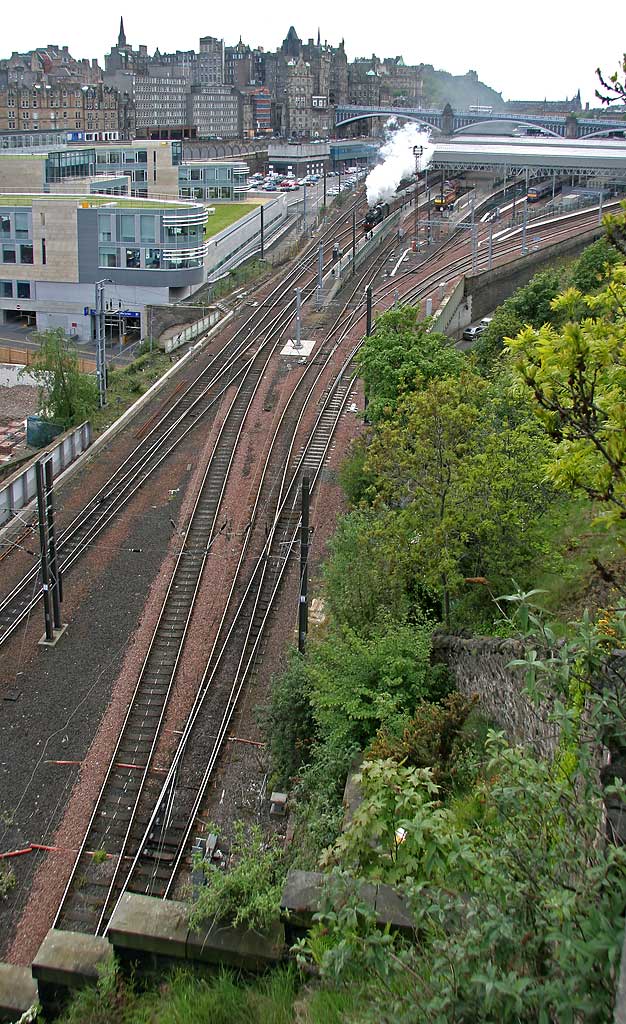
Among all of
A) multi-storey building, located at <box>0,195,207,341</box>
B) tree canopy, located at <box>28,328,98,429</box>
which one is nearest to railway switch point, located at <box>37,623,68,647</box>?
tree canopy, located at <box>28,328,98,429</box>

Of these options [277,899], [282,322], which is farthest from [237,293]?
[277,899]

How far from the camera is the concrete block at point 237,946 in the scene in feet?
29.9

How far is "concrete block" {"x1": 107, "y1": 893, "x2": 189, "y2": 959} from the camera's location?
9.52 m

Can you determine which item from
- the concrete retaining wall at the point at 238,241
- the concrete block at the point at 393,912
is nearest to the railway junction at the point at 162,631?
the concrete block at the point at 393,912

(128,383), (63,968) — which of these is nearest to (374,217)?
(128,383)

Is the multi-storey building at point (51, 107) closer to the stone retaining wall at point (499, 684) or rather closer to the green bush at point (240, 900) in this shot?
the stone retaining wall at point (499, 684)

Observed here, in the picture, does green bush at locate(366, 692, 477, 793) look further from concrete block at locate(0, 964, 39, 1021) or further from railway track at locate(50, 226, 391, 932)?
railway track at locate(50, 226, 391, 932)

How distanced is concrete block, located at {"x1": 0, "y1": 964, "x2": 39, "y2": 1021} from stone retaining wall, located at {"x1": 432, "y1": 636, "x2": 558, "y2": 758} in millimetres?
5864

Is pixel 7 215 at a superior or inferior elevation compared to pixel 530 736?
superior

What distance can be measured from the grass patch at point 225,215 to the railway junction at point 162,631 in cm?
2434

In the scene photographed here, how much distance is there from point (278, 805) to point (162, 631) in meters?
6.31

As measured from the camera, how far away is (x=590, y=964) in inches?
206

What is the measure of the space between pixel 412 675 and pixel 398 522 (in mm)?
3092

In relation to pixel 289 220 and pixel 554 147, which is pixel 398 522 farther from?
pixel 554 147
